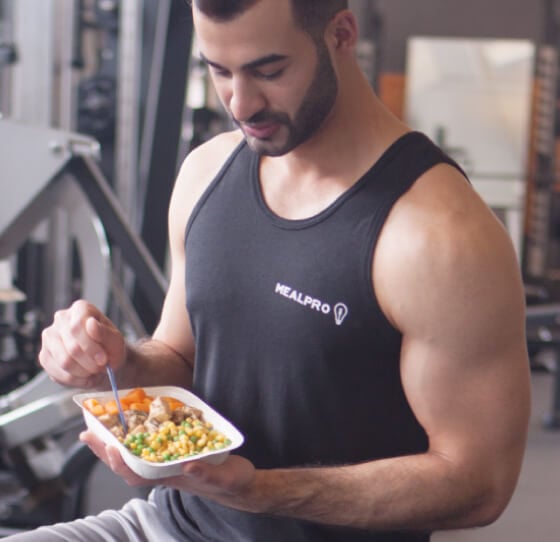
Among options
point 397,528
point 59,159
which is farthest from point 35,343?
point 397,528

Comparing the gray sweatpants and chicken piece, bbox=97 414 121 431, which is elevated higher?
chicken piece, bbox=97 414 121 431

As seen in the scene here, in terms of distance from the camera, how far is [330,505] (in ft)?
3.59

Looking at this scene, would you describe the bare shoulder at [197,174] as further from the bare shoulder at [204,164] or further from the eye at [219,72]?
the eye at [219,72]

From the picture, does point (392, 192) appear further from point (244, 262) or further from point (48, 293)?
point (48, 293)

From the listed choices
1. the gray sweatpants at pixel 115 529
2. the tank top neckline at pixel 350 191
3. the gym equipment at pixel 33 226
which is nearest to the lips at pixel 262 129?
the tank top neckline at pixel 350 191

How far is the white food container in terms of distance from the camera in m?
0.96

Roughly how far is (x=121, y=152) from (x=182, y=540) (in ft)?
8.20

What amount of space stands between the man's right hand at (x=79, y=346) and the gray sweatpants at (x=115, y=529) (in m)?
0.22

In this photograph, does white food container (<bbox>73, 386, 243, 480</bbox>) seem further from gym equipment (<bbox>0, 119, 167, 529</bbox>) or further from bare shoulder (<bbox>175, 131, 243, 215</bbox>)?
gym equipment (<bbox>0, 119, 167, 529</bbox>)

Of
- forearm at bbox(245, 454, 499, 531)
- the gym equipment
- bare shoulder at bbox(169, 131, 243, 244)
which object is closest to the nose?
bare shoulder at bbox(169, 131, 243, 244)

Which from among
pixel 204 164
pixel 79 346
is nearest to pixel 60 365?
pixel 79 346

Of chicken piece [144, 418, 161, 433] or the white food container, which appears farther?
chicken piece [144, 418, 161, 433]

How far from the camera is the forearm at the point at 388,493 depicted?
109cm

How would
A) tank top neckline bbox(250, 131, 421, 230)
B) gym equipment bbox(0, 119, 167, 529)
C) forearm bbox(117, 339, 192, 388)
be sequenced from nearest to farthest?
tank top neckline bbox(250, 131, 421, 230) → forearm bbox(117, 339, 192, 388) → gym equipment bbox(0, 119, 167, 529)
